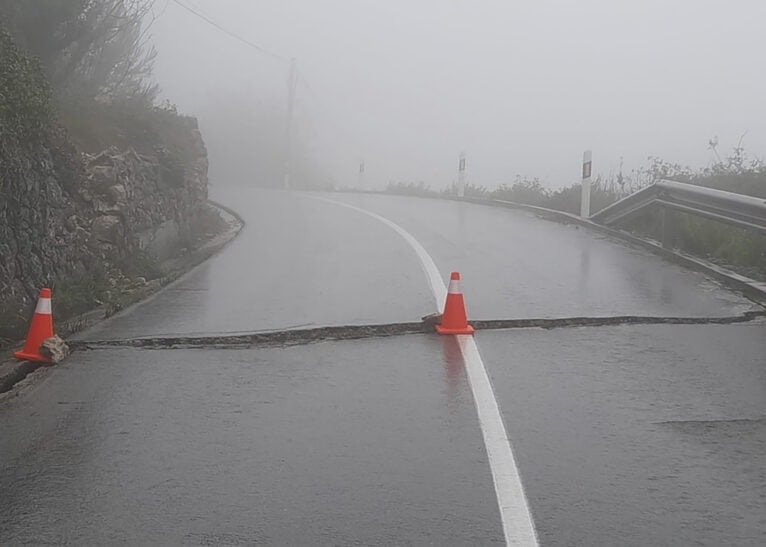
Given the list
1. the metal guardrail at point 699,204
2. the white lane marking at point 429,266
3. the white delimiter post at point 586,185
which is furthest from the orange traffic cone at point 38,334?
the white delimiter post at point 586,185

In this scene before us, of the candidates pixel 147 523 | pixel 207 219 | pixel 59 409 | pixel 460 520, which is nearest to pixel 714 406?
pixel 460 520

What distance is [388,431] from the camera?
524cm

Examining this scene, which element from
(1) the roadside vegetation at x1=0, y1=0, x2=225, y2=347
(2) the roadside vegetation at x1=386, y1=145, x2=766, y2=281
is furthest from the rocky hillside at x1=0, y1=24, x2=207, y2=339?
(2) the roadside vegetation at x1=386, y1=145, x2=766, y2=281

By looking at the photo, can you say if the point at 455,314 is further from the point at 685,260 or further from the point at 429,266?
the point at 685,260

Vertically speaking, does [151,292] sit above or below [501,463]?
above

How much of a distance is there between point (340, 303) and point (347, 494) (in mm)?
4886

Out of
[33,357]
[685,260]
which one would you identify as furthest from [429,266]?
[33,357]

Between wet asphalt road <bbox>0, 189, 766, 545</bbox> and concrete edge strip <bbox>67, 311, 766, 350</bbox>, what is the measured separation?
0.20 m

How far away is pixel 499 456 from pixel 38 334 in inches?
162

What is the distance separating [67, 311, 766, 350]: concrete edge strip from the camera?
7.51m

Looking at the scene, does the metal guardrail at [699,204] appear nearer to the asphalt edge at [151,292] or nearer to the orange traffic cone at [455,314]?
the orange traffic cone at [455,314]

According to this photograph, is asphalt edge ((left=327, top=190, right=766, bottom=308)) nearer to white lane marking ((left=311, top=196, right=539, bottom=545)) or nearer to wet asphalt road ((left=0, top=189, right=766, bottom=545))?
wet asphalt road ((left=0, top=189, right=766, bottom=545))

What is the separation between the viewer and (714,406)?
5.70 metres

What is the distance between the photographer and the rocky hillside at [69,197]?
8.30 meters
